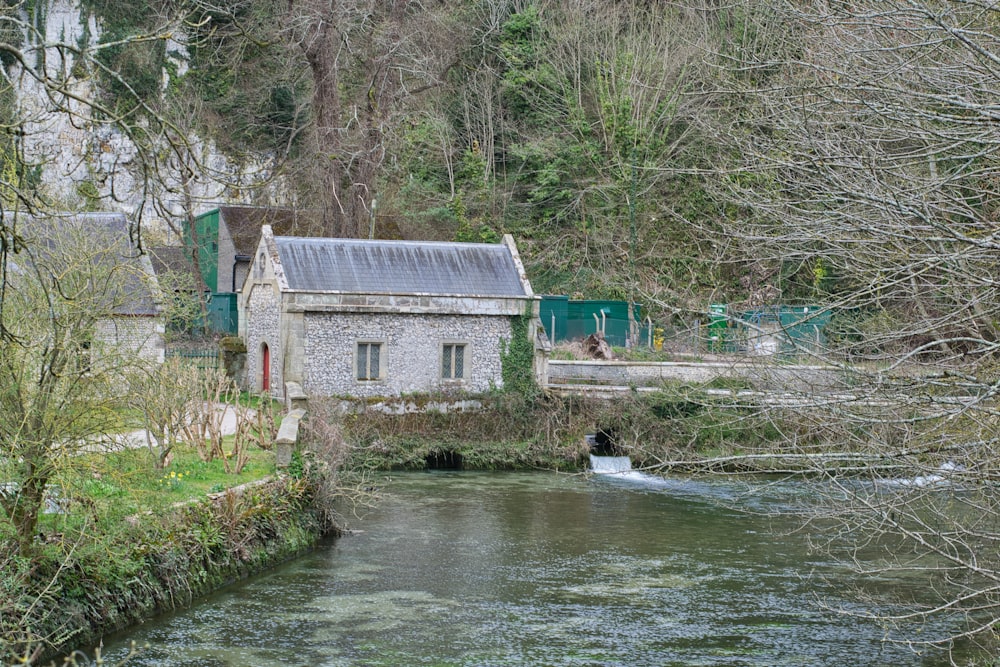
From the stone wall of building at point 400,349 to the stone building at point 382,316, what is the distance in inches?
1.0

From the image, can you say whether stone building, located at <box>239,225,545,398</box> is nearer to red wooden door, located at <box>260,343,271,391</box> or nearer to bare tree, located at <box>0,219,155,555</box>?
red wooden door, located at <box>260,343,271,391</box>

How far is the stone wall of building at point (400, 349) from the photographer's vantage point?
26562mm

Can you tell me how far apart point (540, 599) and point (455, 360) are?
14008mm

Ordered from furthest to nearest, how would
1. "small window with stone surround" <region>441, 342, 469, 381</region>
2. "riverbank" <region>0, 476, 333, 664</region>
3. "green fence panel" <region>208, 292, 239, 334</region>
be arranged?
"green fence panel" <region>208, 292, 239, 334</region> < "small window with stone surround" <region>441, 342, 469, 381</region> < "riverbank" <region>0, 476, 333, 664</region>

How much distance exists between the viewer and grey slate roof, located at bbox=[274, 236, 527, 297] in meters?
26.9

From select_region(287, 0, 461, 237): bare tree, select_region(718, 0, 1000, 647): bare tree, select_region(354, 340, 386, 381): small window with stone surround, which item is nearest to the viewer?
select_region(718, 0, 1000, 647): bare tree

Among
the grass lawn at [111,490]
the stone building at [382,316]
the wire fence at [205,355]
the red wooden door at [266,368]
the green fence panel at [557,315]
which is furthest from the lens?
the green fence panel at [557,315]

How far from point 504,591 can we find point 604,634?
2251 mm

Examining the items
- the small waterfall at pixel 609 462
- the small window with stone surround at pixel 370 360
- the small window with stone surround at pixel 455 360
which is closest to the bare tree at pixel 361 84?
the small window with stone surround at pixel 370 360

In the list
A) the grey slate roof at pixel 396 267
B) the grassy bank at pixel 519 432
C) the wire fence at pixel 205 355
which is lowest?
the grassy bank at pixel 519 432

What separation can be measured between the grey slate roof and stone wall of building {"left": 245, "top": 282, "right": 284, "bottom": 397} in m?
1.11

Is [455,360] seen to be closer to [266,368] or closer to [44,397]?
[266,368]

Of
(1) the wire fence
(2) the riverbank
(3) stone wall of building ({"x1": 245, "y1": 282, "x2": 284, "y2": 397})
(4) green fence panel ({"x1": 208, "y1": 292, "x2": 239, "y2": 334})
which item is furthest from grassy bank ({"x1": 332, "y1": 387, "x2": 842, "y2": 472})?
(4) green fence panel ({"x1": 208, "y1": 292, "x2": 239, "y2": 334})

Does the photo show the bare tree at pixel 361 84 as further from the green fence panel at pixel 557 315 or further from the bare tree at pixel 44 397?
the bare tree at pixel 44 397
